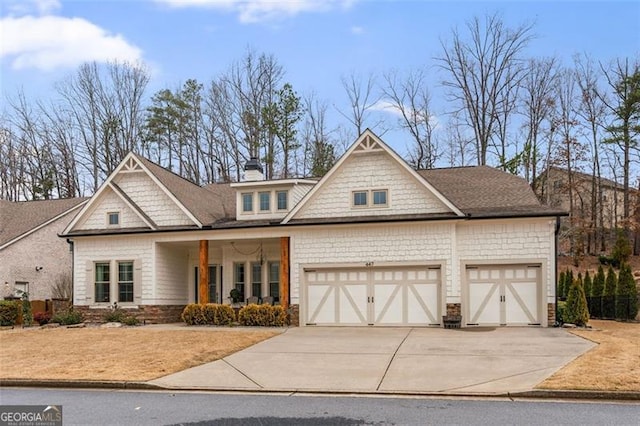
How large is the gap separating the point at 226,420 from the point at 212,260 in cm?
1756

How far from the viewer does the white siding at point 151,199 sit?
2303 centimetres

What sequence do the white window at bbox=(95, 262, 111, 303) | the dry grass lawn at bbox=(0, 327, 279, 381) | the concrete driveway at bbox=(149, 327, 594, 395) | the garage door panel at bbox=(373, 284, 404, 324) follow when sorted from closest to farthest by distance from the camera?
1. the concrete driveway at bbox=(149, 327, 594, 395)
2. the dry grass lawn at bbox=(0, 327, 279, 381)
3. the garage door panel at bbox=(373, 284, 404, 324)
4. the white window at bbox=(95, 262, 111, 303)

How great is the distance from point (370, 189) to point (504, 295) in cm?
566

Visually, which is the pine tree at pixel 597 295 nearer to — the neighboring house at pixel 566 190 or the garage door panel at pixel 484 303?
the garage door panel at pixel 484 303

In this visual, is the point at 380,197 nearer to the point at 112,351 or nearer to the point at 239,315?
the point at 239,315

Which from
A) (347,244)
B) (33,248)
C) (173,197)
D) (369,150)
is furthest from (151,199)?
(33,248)

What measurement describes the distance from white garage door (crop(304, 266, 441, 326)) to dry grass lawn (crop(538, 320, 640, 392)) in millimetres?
5186

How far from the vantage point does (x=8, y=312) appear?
922 inches

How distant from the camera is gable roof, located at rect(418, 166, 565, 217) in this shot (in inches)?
791

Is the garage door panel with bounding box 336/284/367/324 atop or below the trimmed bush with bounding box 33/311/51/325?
atop

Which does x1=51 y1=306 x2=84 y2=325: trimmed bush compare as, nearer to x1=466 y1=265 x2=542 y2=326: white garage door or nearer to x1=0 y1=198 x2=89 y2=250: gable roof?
x1=0 y1=198 x2=89 y2=250: gable roof

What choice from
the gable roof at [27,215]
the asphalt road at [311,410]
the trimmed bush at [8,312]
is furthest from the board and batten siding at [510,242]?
the gable roof at [27,215]

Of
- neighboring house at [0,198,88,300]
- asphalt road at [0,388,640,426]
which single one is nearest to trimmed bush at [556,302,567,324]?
asphalt road at [0,388,640,426]

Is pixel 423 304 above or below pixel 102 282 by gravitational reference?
below
